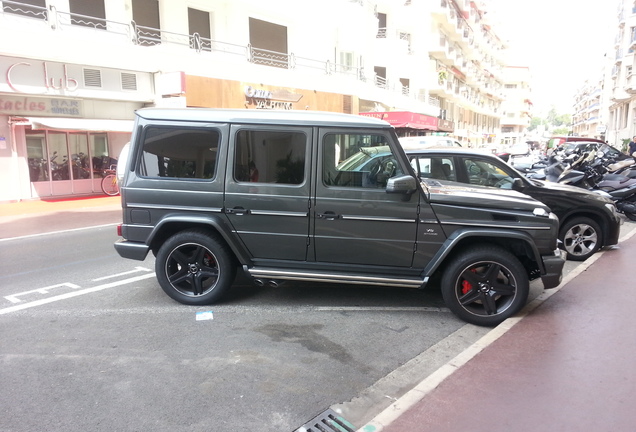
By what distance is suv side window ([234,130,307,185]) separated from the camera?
4.92 metres

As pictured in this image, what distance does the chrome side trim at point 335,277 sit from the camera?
16.0 feet

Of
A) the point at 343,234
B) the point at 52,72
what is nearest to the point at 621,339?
the point at 343,234

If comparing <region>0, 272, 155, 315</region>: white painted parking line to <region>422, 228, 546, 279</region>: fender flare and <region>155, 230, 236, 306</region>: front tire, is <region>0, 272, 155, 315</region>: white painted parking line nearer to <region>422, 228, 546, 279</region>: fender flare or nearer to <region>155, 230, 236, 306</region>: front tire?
<region>155, 230, 236, 306</region>: front tire

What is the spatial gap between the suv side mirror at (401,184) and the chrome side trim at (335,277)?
953 mm

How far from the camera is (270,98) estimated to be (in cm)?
2030

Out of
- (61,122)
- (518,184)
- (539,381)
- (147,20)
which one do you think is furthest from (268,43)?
(539,381)

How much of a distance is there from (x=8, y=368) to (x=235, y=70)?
1686 cm

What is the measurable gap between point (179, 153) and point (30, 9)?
13.5 metres

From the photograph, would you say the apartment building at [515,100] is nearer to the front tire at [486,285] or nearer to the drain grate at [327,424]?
the front tire at [486,285]

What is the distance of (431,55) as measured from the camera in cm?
4138

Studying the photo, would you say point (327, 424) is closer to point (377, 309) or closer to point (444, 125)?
point (377, 309)

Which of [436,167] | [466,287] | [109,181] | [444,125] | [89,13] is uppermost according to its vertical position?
[89,13]

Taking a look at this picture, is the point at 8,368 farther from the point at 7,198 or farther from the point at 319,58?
the point at 319,58

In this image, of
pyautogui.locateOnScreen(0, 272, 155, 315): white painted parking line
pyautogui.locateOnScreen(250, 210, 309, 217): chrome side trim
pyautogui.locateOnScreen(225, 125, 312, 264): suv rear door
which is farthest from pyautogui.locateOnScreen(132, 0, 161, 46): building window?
pyautogui.locateOnScreen(250, 210, 309, 217): chrome side trim
